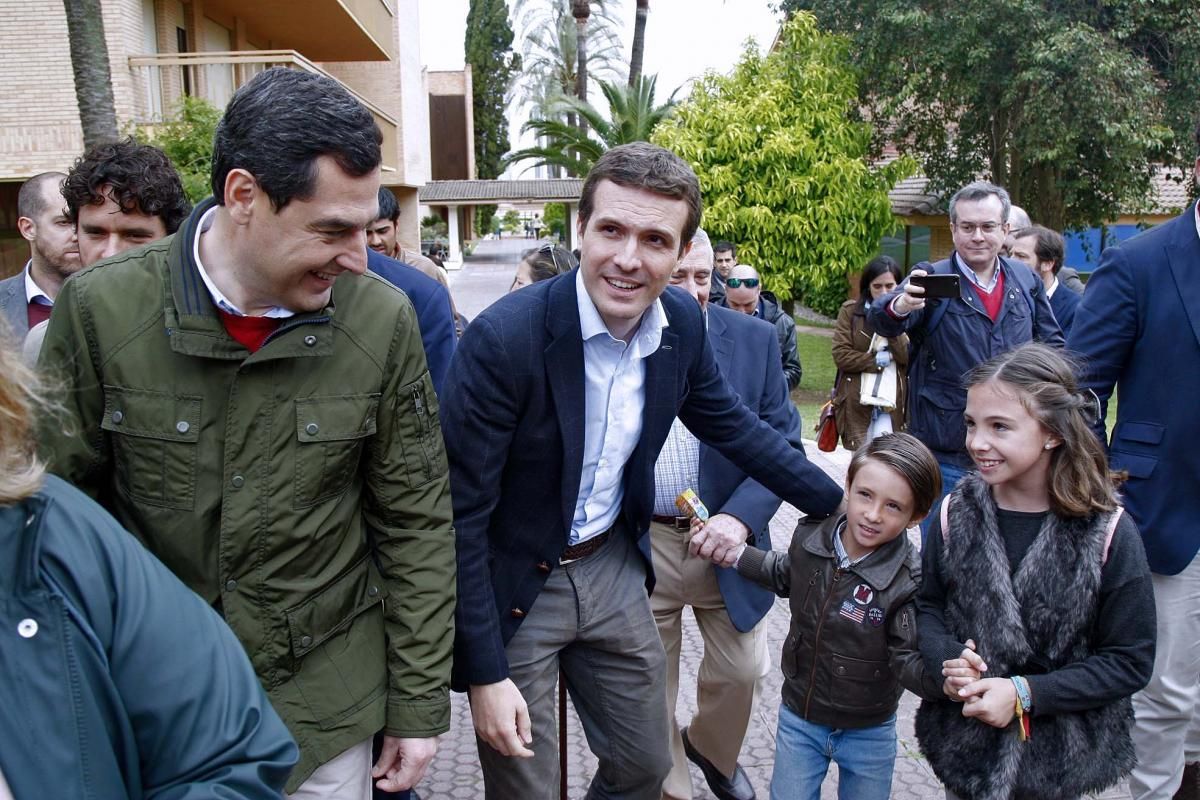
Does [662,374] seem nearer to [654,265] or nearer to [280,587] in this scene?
[654,265]

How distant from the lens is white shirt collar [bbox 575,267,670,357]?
104 inches

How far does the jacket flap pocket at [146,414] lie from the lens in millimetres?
1991

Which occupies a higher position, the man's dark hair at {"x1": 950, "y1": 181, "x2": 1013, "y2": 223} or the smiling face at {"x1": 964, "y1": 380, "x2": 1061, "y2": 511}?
the man's dark hair at {"x1": 950, "y1": 181, "x2": 1013, "y2": 223}

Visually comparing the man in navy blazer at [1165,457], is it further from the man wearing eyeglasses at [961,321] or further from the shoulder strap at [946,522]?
the man wearing eyeglasses at [961,321]

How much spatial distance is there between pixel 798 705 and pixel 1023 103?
16.7m

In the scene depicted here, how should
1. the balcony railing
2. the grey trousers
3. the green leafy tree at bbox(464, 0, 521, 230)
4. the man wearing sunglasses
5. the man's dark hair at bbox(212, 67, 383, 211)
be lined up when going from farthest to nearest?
the green leafy tree at bbox(464, 0, 521, 230)
the balcony railing
the man wearing sunglasses
the grey trousers
the man's dark hair at bbox(212, 67, 383, 211)

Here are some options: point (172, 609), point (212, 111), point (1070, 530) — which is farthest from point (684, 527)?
point (212, 111)

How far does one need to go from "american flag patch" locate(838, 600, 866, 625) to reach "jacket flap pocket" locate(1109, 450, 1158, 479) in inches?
41.8

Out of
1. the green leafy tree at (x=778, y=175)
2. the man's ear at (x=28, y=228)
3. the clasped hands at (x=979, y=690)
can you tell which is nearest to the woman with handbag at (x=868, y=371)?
the clasped hands at (x=979, y=690)

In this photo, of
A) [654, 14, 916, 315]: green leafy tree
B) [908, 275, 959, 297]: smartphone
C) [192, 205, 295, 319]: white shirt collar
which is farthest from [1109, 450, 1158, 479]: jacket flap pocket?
[654, 14, 916, 315]: green leafy tree

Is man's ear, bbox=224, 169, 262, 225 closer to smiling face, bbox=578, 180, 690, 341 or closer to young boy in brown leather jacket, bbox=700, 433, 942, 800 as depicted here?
smiling face, bbox=578, 180, 690, 341

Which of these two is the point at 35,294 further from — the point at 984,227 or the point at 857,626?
the point at 984,227

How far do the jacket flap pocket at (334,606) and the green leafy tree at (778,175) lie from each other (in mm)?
12710

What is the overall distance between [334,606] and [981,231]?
156 inches
